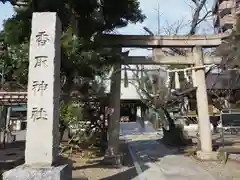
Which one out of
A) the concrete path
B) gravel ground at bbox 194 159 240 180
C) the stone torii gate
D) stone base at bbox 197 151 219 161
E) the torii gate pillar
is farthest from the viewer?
the torii gate pillar

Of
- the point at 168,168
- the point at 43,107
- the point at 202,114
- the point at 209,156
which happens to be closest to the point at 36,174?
the point at 43,107

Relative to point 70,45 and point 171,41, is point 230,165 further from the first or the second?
point 70,45

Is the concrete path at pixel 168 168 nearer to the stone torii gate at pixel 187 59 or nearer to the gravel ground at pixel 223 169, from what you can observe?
the gravel ground at pixel 223 169

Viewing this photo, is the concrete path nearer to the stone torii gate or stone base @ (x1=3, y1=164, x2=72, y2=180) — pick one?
the stone torii gate

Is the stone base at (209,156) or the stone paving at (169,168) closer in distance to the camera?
the stone paving at (169,168)

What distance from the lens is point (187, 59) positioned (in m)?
11.9

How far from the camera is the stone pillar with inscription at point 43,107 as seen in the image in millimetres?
5418

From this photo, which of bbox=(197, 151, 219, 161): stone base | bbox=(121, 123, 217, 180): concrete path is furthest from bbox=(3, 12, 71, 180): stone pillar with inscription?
bbox=(197, 151, 219, 161): stone base

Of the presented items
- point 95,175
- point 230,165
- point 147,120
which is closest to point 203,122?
point 230,165

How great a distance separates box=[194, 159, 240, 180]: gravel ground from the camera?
8.36m

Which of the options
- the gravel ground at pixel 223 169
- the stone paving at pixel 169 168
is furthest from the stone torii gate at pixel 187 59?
the stone paving at pixel 169 168

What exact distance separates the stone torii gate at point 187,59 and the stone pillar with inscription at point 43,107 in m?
4.61

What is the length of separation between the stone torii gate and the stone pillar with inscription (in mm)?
4606

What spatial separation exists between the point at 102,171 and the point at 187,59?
5.51 metres
